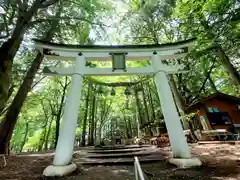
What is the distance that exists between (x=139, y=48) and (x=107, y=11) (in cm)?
429

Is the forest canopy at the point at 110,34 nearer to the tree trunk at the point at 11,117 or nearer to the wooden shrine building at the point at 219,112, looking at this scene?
the tree trunk at the point at 11,117

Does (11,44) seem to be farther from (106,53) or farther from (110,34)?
(110,34)

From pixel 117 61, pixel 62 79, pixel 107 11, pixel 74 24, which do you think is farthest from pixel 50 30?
pixel 62 79

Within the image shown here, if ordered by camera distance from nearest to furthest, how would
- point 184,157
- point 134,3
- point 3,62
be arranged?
point 184,157, point 3,62, point 134,3

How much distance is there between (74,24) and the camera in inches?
290

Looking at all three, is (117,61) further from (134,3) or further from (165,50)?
(134,3)

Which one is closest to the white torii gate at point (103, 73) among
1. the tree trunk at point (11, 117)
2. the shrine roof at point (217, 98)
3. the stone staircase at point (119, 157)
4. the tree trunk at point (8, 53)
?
the tree trunk at point (8, 53)

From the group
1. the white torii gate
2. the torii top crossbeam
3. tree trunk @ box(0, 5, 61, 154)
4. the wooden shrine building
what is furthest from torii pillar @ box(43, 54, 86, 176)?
the wooden shrine building

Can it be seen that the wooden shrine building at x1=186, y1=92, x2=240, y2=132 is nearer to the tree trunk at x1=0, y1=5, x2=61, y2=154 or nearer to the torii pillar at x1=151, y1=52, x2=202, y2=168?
the torii pillar at x1=151, y1=52, x2=202, y2=168

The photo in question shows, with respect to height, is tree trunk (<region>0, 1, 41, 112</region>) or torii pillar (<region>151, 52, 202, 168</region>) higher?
tree trunk (<region>0, 1, 41, 112</region>)

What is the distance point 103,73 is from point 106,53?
847mm

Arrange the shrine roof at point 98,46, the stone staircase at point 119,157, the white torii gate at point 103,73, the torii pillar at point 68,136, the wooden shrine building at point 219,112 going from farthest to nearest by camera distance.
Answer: the wooden shrine building at point 219,112 → the stone staircase at point 119,157 → the shrine roof at point 98,46 → the white torii gate at point 103,73 → the torii pillar at point 68,136

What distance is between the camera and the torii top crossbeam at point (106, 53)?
477 cm

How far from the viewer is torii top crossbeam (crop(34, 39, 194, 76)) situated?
15.7 ft
